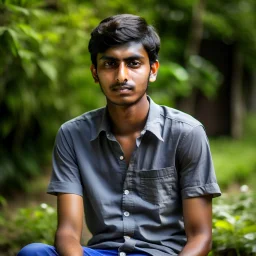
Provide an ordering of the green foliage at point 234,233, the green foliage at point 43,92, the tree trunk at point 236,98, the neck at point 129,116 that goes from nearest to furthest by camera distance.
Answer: the neck at point 129,116 → the green foliage at point 234,233 → the green foliage at point 43,92 → the tree trunk at point 236,98

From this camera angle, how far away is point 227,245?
3750 millimetres

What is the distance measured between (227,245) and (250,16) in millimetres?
7970

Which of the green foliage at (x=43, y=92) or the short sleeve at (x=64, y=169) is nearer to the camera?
the short sleeve at (x=64, y=169)

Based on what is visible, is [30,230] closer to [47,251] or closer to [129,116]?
[47,251]

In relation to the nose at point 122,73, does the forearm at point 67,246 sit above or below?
below

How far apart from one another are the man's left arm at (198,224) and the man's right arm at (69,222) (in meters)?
0.57

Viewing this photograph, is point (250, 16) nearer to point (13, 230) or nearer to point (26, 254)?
point (13, 230)

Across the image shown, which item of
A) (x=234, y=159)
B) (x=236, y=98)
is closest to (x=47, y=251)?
(x=234, y=159)

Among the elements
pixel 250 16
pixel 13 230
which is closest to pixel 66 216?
pixel 13 230

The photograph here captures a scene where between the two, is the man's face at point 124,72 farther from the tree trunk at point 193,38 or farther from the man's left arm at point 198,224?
the tree trunk at point 193,38

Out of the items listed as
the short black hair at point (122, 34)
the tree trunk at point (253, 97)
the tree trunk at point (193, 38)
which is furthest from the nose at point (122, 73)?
the tree trunk at point (253, 97)

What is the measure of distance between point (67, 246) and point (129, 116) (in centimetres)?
79

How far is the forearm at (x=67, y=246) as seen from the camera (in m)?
3.01

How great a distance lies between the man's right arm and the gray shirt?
50mm
